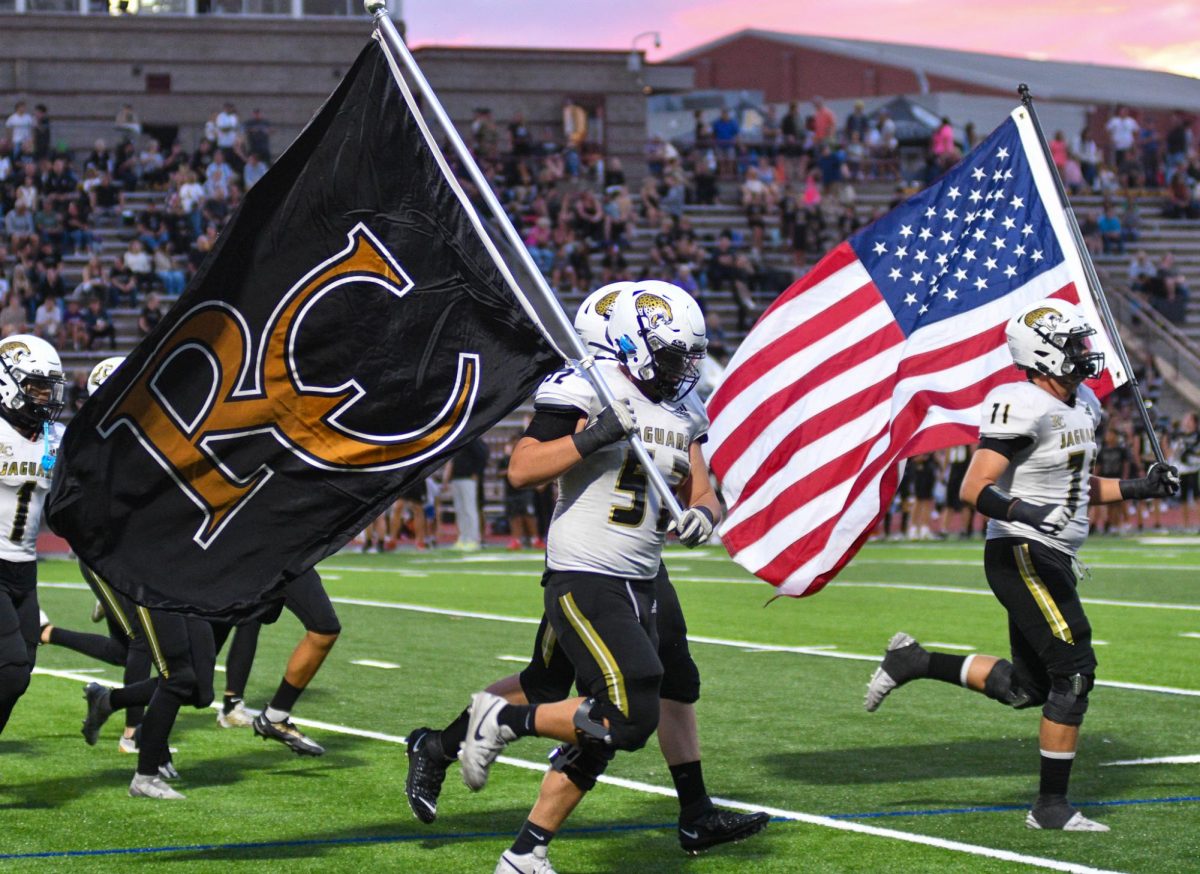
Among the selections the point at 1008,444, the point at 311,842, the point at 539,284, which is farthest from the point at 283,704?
the point at 1008,444

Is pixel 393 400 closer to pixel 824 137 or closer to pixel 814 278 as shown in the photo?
pixel 814 278

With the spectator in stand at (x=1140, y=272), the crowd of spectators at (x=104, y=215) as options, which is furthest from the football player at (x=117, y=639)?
the spectator in stand at (x=1140, y=272)

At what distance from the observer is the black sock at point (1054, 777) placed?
694 centimetres

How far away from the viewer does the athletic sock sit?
339 inches

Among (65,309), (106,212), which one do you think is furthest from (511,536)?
(106,212)

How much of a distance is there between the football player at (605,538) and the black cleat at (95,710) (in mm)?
2954

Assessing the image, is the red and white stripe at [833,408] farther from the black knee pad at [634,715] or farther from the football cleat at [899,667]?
the black knee pad at [634,715]

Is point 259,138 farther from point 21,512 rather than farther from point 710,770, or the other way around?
point 710,770

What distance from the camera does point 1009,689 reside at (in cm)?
752

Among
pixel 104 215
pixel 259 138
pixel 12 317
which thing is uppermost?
pixel 259 138

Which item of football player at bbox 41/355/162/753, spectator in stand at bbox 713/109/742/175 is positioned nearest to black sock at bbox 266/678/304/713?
football player at bbox 41/355/162/753

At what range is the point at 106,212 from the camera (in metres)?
29.0

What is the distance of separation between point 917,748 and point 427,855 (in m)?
2.97

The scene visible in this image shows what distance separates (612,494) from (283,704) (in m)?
3.03
